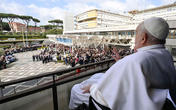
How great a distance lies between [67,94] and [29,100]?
59 cm

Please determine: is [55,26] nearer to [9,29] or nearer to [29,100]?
[9,29]

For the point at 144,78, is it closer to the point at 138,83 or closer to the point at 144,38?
the point at 138,83

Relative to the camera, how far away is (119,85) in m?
0.56

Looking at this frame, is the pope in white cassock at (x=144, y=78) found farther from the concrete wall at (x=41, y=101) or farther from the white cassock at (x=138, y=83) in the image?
the concrete wall at (x=41, y=101)

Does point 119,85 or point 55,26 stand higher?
point 55,26

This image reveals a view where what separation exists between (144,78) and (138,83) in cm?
4

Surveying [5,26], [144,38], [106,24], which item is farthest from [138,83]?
[5,26]

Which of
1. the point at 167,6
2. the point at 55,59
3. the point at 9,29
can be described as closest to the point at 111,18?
the point at 167,6

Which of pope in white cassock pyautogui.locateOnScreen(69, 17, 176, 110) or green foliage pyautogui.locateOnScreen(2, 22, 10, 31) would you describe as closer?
pope in white cassock pyautogui.locateOnScreen(69, 17, 176, 110)

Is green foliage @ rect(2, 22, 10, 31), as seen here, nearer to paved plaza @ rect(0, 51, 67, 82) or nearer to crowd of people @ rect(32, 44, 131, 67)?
crowd of people @ rect(32, 44, 131, 67)

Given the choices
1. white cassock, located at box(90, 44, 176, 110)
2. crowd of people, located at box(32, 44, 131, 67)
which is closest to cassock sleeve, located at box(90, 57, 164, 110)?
white cassock, located at box(90, 44, 176, 110)

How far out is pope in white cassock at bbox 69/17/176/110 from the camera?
537 millimetres

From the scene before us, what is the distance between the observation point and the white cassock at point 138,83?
54 centimetres

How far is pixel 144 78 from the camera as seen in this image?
1.75 ft
